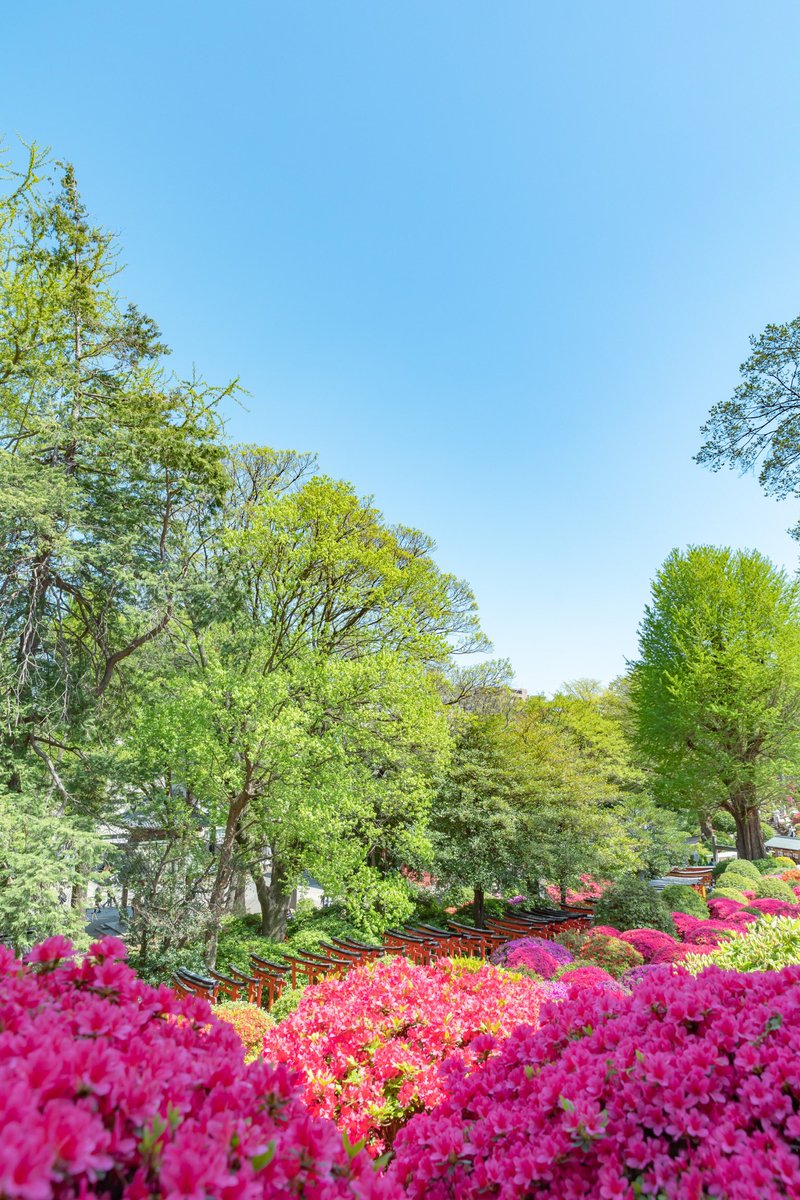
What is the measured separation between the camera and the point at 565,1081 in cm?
236

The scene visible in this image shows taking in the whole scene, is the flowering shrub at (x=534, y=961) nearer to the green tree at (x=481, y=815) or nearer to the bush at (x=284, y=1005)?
the bush at (x=284, y=1005)

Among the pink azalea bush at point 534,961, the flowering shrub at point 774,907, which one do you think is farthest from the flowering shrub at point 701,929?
the pink azalea bush at point 534,961

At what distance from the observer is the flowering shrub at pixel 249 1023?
5578 millimetres

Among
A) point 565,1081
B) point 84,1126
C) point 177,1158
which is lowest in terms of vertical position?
point 565,1081

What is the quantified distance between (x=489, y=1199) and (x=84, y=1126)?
6.35 feet

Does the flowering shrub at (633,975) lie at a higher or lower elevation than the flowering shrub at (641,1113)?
lower

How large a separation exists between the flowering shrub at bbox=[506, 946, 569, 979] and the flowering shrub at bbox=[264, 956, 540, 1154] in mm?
3789

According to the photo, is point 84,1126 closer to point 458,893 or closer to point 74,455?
point 74,455

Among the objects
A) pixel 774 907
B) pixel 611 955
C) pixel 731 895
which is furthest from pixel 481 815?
pixel 731 895

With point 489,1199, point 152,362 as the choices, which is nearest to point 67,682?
point 152,362

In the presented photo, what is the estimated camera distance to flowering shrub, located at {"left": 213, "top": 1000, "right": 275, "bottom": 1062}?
558 cm

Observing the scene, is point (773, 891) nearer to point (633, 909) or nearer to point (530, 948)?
point (633, 909)

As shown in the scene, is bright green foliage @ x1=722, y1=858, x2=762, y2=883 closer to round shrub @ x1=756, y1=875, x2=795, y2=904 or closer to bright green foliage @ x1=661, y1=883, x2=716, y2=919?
round shrub @ x1=756, y1=875, x2=795, y2=904

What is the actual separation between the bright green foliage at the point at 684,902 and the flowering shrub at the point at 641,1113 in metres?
13.2
